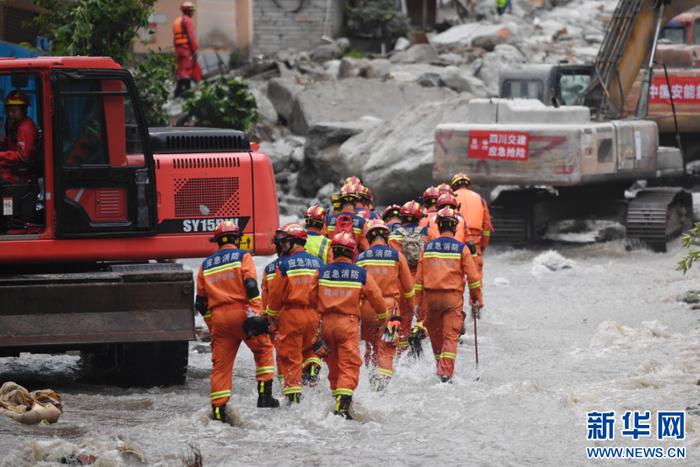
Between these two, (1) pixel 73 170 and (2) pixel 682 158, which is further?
(2) pixel 682 158

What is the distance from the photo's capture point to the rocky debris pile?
24094mm

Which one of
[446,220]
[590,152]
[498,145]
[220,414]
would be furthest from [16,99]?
[590,152]

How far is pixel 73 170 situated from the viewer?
11453 millimetres

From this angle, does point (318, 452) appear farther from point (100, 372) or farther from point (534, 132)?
point (534, 132)

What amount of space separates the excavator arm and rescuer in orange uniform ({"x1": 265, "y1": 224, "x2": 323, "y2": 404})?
11279 mm

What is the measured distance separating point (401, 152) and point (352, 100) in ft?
18.7

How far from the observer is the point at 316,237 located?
1249cm

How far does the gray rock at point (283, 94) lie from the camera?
29000mm

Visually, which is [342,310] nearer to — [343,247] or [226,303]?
[343,247]

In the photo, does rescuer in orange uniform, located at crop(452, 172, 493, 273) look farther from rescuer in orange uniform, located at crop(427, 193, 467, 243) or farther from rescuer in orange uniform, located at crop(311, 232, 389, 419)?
rescuer in orange uniform, located at crop(311, 232, 389, 419)

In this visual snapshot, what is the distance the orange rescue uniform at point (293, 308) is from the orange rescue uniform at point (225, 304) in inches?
12.4

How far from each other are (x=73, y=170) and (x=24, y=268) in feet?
3.15

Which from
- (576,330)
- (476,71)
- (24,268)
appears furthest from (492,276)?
(476,71)

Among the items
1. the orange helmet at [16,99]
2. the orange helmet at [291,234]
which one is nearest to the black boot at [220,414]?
the orange helmet at [291,234]
